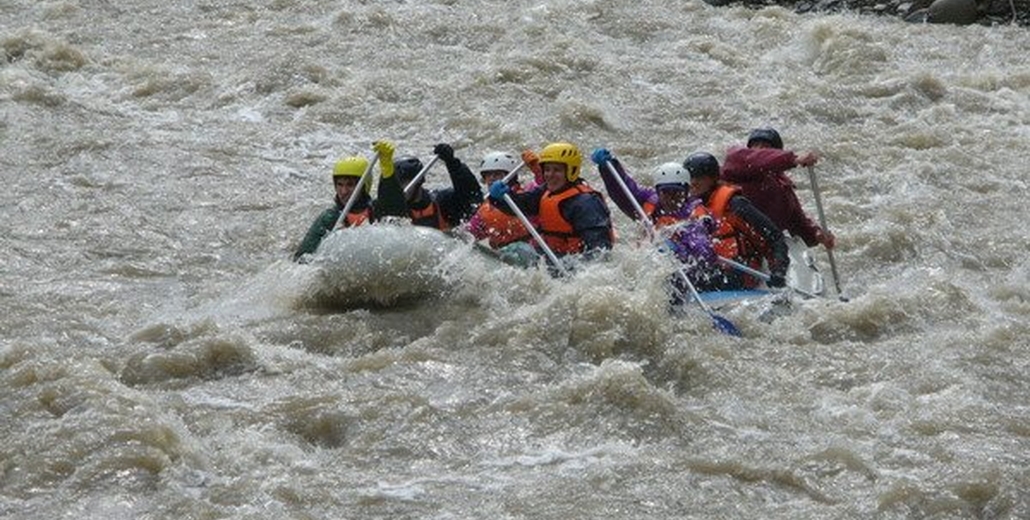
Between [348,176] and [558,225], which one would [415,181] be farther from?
[558,225]

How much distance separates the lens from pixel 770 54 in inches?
669

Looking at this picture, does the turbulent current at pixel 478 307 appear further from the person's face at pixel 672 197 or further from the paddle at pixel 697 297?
the person's face at pixel 672 197

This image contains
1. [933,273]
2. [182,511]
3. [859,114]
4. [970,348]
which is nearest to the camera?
[182,511]

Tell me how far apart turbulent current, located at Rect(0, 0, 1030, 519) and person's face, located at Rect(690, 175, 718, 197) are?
63cm

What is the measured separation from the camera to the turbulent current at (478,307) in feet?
25.0

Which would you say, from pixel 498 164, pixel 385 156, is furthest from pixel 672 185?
pixel 385 156

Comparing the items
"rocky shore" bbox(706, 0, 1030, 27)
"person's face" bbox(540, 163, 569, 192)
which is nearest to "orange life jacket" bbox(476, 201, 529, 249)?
"person's face" bbox(540, 163, 569, 192)

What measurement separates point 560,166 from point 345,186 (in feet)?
4.75

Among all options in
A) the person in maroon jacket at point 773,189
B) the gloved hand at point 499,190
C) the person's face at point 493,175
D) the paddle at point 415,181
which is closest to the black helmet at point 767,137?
the person in maroon jacket at point 773,189

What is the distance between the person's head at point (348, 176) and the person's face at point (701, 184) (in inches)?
82.8

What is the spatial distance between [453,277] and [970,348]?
122 inches

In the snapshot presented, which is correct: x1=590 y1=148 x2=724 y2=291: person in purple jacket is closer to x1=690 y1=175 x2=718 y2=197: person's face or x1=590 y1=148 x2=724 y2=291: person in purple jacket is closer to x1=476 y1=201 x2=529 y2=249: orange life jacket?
x1=690 y1=175 x2=718 y2=197: person's face

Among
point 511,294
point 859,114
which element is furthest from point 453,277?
point 859,114

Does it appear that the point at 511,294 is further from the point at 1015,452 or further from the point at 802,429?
the point at 1015,452
